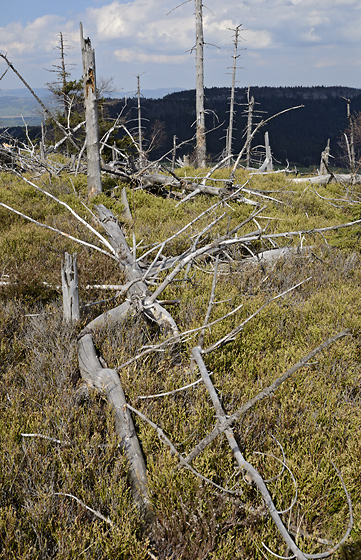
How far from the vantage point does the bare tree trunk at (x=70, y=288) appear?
3760mm

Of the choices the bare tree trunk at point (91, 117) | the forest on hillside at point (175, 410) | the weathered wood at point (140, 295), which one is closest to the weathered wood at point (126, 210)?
the bare tree trunk at point (91, 117)

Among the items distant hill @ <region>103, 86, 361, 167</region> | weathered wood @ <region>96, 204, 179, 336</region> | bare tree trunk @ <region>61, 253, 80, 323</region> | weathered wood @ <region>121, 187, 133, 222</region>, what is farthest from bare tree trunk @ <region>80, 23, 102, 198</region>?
distant hill @ <region>103, 86, 361, 167</region>

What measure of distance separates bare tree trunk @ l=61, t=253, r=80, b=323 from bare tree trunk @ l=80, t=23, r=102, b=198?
197 inches

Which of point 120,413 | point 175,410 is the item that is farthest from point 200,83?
point 120,413

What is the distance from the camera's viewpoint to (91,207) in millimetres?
7707

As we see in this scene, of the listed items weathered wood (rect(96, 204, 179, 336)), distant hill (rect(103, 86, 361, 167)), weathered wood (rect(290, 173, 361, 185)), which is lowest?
weathered wood (rect(96, 204, 179, 336))

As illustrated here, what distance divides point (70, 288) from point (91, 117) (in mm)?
5848

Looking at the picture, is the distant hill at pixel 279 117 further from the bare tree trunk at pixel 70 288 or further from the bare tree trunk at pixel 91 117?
the bare tree trunk at pixel 70 288

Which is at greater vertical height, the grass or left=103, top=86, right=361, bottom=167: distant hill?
left=103, top=86, right=361, bottom=167: distant hill

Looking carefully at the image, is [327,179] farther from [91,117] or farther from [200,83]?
[91,117]

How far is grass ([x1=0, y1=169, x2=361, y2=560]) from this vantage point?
2.07m

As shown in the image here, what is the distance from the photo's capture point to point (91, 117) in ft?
26.6

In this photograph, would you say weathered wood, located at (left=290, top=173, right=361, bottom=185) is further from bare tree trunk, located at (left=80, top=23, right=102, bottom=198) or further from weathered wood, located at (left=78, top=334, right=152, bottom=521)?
weathered wood, located at (left=78, top=334, right=152, bottom=521)

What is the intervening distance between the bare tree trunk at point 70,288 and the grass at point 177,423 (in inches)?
4.7
